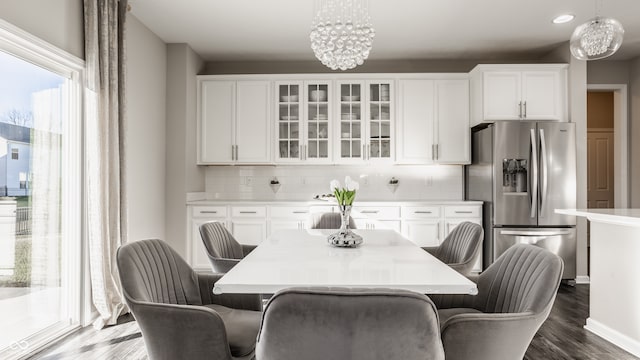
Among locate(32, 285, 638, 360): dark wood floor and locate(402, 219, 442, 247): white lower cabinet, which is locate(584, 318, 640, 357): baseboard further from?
locate(402, 219, 442, 247): white lower cabinet

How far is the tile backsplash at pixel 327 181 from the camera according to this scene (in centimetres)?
529

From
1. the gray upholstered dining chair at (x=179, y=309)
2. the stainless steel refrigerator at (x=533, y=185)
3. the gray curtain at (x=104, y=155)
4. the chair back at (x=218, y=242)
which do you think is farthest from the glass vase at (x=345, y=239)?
the stainless steel refrigerator at (x=533, y=185)

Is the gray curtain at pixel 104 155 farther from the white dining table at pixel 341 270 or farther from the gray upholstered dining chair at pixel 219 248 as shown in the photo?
the white dining table at pixel 341 270

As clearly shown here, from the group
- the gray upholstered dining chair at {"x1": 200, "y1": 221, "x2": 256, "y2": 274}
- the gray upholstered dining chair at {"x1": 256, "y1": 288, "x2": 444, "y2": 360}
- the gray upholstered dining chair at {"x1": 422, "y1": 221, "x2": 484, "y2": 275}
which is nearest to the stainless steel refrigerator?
the gray upholstered dining chair at {"x1": 422, "y1": 221, "x2": 484, "y2": 275}

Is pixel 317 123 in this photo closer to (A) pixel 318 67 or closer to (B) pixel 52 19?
(A) pixel 318 67

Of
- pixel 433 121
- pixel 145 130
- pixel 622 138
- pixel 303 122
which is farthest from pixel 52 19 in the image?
pixel 622 138

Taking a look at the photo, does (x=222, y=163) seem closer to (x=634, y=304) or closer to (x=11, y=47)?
(x=11, y=47)

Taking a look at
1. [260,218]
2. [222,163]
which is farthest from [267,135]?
[260,218]

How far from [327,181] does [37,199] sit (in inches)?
127

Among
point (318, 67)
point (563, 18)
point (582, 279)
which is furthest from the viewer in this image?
point (318, 67)

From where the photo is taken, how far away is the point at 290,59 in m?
5.30

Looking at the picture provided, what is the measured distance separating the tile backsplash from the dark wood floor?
87.6 inches

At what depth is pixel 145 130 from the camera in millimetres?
4141

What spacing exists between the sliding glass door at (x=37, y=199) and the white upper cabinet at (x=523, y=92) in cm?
401
